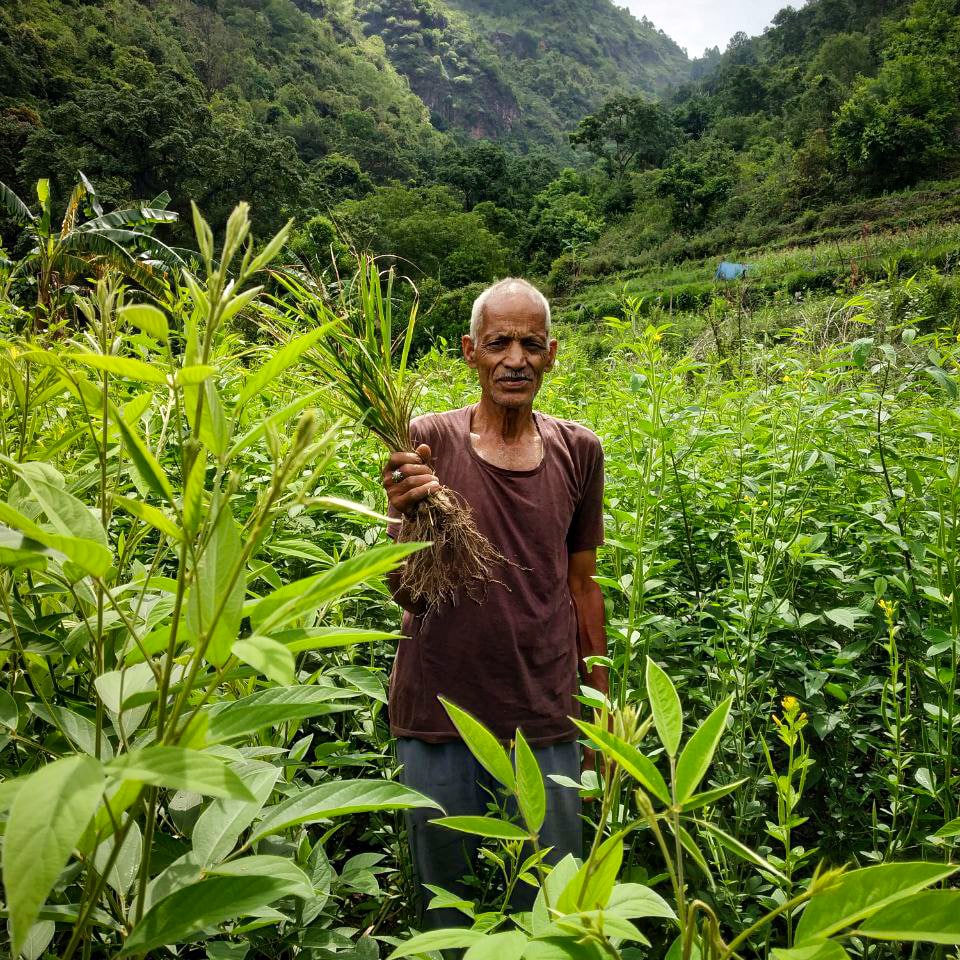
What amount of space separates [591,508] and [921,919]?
169 centimetres

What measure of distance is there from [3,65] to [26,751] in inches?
1806

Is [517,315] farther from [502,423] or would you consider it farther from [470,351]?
[502,423]

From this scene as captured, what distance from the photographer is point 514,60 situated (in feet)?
430

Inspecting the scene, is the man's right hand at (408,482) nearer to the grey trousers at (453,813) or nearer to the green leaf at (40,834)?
the grey trousers at (453,813)

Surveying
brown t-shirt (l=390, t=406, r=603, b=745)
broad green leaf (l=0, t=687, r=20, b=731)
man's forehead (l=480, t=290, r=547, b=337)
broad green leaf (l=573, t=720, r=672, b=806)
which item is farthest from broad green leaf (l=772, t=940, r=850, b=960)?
man's forehead (l=480, t=290, r=547, b=337)

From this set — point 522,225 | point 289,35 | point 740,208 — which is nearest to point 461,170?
point 522,225

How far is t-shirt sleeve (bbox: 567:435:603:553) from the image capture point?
2051 millimetres

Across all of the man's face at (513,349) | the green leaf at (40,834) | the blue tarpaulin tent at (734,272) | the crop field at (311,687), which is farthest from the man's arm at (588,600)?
the blue tarpaulin tent at (734,272)

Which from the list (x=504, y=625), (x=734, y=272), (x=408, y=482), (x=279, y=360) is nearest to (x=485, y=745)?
(x=279, y=360)

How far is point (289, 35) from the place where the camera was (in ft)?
271

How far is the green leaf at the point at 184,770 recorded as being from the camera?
1.15 ft

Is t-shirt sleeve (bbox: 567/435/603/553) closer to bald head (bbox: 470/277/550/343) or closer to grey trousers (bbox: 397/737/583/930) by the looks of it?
bald head (bbox: 470/277/550/343)

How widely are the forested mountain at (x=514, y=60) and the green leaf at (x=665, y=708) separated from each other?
121842 mm

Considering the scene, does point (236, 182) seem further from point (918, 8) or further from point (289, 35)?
point (289, 35)
